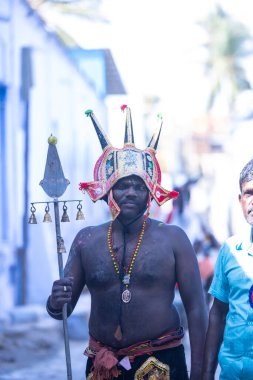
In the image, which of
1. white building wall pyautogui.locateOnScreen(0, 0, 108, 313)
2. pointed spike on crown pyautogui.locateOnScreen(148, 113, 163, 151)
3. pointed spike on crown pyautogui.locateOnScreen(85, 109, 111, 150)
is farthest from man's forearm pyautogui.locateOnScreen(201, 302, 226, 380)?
white building wall pyautogui.locateOnScreen(0, 0, 108, 313)

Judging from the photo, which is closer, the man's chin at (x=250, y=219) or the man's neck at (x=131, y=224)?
the man's chin at (x=250, y=219)

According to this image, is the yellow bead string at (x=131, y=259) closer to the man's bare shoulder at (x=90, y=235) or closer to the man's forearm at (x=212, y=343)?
the man's bare shoulder at (x=90, y=235)

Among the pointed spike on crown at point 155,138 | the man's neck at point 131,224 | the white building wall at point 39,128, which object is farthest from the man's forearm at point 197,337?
the white building wall at point 39,128

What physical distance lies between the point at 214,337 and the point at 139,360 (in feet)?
1.51

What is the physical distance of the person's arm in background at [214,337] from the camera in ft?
14.9

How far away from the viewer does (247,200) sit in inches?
177

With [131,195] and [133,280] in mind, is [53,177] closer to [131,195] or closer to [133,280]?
[131,195]

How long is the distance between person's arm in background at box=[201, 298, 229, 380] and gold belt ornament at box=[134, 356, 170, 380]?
296 mm

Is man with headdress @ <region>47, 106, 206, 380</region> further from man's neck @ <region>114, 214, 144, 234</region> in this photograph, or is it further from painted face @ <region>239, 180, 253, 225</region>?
painted face @ <region>239, 180, 253, 225</region>

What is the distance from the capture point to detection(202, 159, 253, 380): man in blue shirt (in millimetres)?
4258

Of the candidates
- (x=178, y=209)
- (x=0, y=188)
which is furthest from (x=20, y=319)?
(x=178, y=209)

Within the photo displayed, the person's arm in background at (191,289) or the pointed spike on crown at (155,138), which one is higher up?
the pointed spike on crown at (155,138)

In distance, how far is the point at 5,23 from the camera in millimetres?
11625

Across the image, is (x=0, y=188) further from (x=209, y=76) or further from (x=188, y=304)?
(x=209, y=76)
